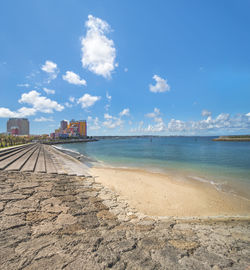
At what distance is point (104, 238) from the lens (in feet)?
10.3

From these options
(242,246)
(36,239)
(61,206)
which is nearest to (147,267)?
(36,239)

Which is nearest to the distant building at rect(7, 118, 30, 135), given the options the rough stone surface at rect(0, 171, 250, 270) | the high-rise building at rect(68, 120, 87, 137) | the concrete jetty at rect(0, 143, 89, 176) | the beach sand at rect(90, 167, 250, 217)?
the high-rise building at rect(68, 120, 87, 137)

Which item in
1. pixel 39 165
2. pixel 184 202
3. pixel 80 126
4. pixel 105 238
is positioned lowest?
pixel 184 202

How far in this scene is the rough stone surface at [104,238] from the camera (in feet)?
8.08

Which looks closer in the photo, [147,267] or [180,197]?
[147,267]

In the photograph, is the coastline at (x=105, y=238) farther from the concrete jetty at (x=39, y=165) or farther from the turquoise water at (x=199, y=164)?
the turquoise water at (x=199, y=164)

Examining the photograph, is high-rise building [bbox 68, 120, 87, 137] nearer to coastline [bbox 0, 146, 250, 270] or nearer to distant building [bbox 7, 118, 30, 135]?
distant building [bbox 7, 118, 30, 135]

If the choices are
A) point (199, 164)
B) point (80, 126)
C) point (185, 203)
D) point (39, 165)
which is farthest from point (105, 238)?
point (80, 126)

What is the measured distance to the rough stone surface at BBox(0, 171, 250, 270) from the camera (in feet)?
8.08

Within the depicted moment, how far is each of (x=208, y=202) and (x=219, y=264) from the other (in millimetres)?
5229

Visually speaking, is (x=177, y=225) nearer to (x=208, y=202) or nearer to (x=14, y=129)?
(x=208, y=202)

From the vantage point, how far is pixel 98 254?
8.64 ft

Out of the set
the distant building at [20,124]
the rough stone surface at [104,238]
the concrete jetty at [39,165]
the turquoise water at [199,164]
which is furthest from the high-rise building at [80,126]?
the rough stone surface at [104,238]

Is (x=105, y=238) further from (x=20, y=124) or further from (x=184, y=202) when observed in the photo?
(x=20, y=124)
